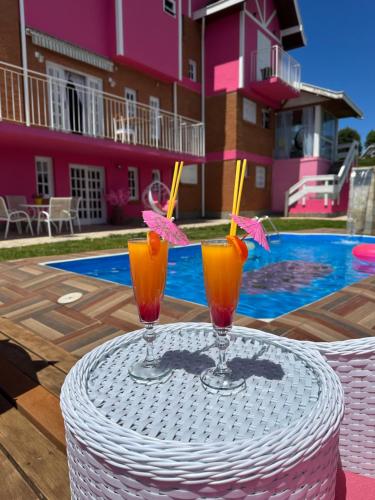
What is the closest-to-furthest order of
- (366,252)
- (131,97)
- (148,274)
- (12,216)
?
(148,274) < (366,252) < (12,216) < (131,97)

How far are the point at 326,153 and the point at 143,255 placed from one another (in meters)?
18.6

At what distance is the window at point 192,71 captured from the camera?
46.8 feet

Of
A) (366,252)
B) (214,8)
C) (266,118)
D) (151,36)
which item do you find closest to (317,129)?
(266,118)

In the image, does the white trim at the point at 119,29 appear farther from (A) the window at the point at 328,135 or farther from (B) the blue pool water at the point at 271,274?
(A) the window at the point at 328,135

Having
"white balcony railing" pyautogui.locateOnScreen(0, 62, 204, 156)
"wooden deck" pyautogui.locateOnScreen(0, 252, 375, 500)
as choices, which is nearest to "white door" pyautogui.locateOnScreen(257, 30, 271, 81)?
"white balcony railing" pyautogui.locateOnScreen(0, 62, 204, 156)

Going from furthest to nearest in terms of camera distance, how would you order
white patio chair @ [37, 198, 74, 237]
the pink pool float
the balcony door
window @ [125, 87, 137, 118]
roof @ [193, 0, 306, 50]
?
roof @ [193, 0, 306, 50]
window @ [125, 87, 137, 118]
the balcony door
white patio chair @ [37, 198, 74, 237]
the pink pool float

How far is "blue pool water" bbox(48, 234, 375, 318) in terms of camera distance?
13.4ft

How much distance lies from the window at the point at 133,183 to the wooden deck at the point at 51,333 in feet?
30.2

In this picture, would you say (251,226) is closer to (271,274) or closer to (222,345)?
(222,345)

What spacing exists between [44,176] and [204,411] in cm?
1058

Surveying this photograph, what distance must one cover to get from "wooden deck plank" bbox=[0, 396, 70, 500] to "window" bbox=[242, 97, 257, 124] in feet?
49.4

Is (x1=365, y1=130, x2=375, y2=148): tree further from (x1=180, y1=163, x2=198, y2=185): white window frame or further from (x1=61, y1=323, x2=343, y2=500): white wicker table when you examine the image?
(x1=61, y1=323, x2=343, y2=500): white wicker table

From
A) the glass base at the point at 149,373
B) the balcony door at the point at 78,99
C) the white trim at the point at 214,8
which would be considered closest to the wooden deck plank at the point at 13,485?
the glass base at the point at 149,373

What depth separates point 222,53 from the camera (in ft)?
47.0
